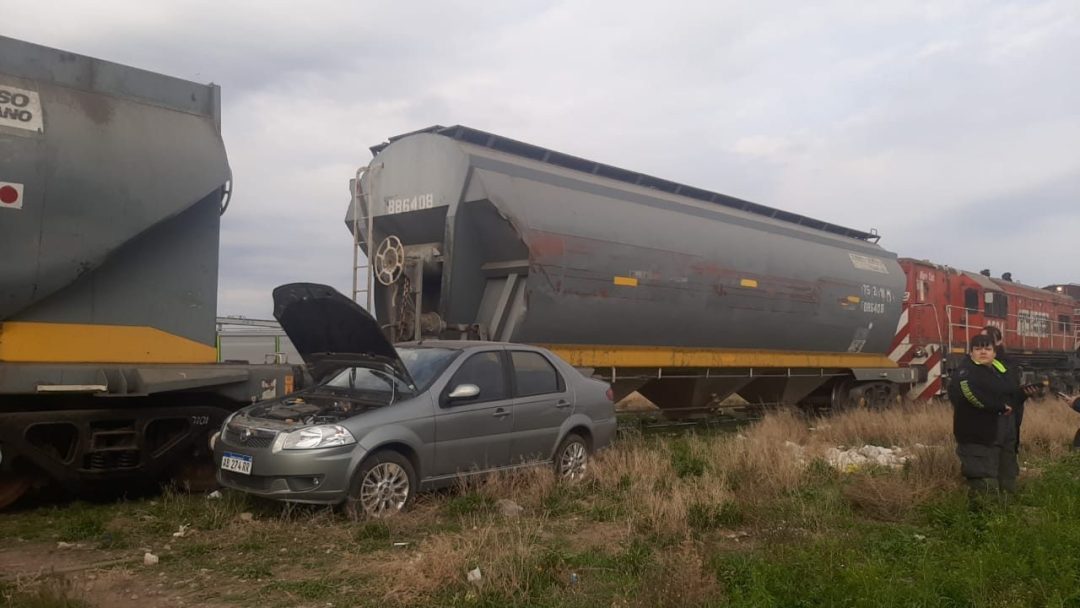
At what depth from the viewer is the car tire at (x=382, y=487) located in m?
6.27

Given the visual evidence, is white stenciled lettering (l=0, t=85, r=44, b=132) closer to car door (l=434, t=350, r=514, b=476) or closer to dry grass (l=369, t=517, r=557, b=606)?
car door (l=434, t=350, r=514, b=476)

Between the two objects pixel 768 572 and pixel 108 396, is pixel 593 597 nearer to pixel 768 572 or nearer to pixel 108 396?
pixel 768 572

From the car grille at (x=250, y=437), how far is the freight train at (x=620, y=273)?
3.15 meters

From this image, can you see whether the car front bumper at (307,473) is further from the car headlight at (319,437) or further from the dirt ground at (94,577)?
the dirt ground at (94,577)

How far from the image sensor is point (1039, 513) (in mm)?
6141

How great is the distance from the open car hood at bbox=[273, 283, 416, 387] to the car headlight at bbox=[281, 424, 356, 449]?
0.87 metres

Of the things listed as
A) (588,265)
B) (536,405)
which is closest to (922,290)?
(588,265)

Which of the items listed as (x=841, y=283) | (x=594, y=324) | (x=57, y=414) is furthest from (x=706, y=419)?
(x=57, y=414)

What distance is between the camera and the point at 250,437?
650cm

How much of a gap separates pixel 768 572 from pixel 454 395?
3253 millimetres

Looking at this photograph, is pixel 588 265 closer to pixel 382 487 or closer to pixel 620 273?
pixel 620 273

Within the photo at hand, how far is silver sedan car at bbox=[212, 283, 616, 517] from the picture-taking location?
20.5ft

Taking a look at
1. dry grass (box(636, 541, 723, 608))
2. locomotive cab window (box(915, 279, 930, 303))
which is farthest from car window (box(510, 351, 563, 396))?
locomotive cab window (box(915, 279, 930, 303))

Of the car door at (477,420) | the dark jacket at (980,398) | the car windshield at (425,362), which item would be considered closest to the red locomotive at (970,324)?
the dark jacket at (980,398)
